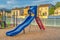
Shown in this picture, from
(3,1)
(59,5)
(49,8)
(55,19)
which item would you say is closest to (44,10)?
(49,8)

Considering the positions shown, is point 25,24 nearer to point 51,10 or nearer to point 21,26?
point 21,26

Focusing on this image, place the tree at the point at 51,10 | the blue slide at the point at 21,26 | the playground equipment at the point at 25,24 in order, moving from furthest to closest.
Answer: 1. the tree at the point at 51,10
2. the playground equipment at the point at 25,24
3. the blue slide at the point at 21,26

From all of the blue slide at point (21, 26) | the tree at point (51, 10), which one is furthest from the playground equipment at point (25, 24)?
the tree at point (51, 10)

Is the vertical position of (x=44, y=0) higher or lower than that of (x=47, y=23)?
higher

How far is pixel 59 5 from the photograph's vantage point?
32.7 m

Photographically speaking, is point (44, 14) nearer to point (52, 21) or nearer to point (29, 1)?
point (52, 21)

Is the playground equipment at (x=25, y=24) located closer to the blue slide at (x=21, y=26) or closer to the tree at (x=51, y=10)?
the blue slide at (x=21, y=26)

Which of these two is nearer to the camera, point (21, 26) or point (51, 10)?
point (21, 26)

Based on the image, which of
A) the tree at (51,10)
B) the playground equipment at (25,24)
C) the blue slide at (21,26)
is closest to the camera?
the blue slide at (21,26)

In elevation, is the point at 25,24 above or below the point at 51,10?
above

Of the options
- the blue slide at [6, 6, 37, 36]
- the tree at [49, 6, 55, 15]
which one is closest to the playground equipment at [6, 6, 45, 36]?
the blue slide at [6, 6, 37, 36]

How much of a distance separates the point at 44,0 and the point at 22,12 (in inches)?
777

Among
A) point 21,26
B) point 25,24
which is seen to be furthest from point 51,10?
point 21,26

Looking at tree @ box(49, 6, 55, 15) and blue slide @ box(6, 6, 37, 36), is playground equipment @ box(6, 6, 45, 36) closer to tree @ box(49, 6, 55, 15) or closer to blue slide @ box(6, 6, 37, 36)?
blue slide @ box(6, 6, 37, 36)
